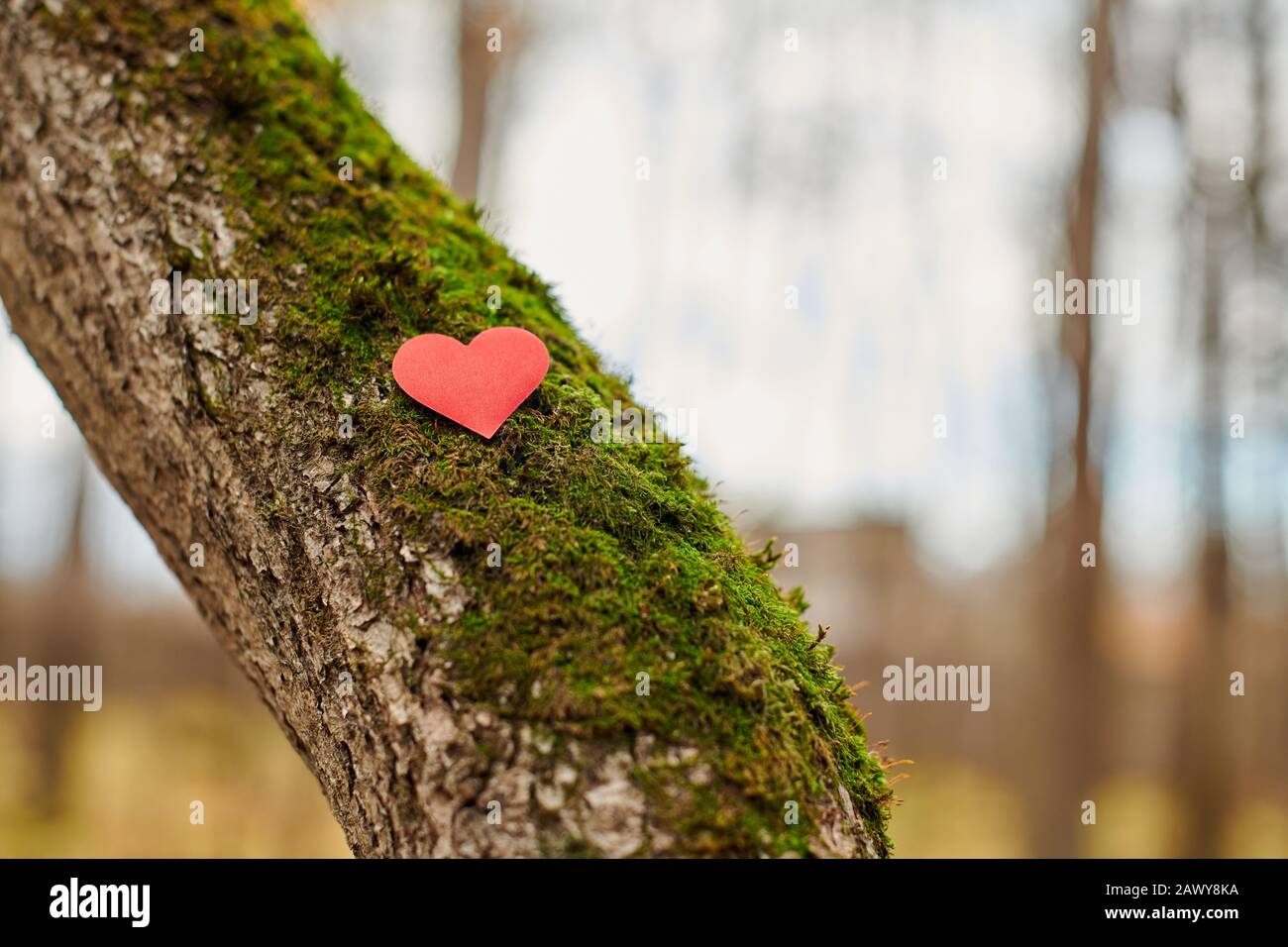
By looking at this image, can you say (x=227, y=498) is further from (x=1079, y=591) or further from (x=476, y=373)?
(x=1079, y=591)

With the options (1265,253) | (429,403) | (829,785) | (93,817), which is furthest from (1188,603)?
(93,817)

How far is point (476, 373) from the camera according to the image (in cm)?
132

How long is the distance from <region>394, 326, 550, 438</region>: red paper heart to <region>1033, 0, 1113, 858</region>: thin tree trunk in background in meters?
5.60

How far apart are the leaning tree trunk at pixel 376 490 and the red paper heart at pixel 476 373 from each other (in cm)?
4

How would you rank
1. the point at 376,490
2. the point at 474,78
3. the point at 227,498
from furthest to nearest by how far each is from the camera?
the point at 474,78 → the point at 227,498 → the point at 376,490

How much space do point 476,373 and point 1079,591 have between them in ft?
19.0

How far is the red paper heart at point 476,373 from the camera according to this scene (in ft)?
4.23

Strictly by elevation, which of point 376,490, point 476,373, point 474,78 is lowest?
point 376,490

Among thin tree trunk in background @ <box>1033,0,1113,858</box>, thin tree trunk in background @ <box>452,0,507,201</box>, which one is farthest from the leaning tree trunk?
thin tree trunk in background @ <box>452,0,507,201</box>

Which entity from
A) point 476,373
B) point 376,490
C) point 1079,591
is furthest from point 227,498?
point 1079,591

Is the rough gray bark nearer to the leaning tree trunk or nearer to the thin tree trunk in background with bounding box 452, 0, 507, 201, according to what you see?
the leaning tree trunk

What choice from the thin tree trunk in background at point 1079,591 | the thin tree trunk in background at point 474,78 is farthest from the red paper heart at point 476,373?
the thin tree trunk in background at point 474,78

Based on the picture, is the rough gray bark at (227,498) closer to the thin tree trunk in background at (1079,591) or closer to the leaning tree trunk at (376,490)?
the leaning tree trunk at (376,490)
